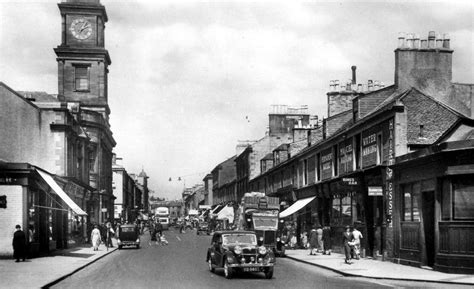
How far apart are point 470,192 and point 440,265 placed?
266cm

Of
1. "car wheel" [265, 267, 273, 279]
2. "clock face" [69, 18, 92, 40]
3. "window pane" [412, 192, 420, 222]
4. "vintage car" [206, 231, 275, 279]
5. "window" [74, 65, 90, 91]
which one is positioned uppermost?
"clock face" [69, 18, 92, 40]

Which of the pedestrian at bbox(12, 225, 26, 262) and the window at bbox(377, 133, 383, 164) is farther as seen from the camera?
the window at bbox(377, 133, 383, 164)

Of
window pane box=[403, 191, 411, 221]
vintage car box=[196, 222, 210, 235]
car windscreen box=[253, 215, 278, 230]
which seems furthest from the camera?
vintage car box=[196, 222, 210, 235]

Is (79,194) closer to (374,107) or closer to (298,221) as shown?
(298,221)

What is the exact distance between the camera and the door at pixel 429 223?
72.2 ft

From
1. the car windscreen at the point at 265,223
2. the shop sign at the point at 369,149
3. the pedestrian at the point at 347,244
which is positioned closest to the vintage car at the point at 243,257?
the pedestrian at the point at 347,244

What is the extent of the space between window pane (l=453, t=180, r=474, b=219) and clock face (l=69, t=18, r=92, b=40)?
4926cm

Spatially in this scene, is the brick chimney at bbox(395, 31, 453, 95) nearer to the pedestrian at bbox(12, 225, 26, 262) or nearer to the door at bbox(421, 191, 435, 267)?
the door at bbox(421, 191, 435, 267)

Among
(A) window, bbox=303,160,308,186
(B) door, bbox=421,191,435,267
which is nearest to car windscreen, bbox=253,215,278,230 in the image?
(A) window, bbox=303,160,308,186

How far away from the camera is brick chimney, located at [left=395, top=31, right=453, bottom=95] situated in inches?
1133

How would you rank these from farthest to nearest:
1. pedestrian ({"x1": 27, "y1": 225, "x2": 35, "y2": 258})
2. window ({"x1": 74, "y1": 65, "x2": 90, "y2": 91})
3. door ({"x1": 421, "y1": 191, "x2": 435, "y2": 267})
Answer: window ({"x1": 74, "y1": 65, "x2": 90, "y2": 91}) < pedestrian ({"x1": 27, "y1": 225, "x2": 35, "y2": 258}) < door ({"x1": 421, "y1": 191, "x2": 435, "y2": 267})

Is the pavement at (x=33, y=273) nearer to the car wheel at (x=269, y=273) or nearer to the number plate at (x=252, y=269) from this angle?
the number plate at (x=252, y=269)

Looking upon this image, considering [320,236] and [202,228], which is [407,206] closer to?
[320,236]

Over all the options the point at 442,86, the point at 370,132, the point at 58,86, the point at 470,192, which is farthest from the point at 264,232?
the point at 58,86
